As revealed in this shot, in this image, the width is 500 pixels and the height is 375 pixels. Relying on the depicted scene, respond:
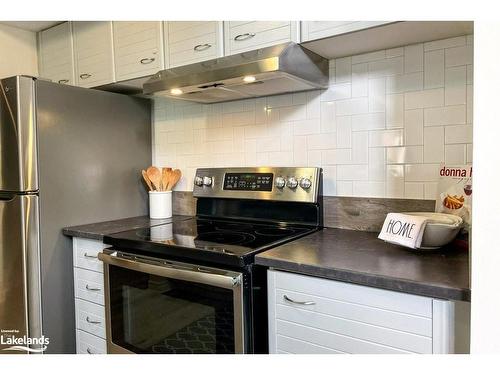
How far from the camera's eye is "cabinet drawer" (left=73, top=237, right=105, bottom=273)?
1770mm

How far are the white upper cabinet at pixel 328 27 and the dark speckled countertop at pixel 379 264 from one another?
30.0 inches

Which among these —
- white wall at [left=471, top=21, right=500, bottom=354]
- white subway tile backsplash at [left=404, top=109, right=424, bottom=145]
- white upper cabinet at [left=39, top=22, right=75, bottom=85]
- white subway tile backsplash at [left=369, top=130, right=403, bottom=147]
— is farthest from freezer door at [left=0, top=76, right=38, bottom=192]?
white wall at [left=471, top=21, right=500, bottom=354]

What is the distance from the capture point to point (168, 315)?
147cm

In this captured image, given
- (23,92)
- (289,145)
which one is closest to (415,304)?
(289,145)

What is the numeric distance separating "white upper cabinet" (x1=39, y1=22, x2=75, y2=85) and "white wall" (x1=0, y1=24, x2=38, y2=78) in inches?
2.7

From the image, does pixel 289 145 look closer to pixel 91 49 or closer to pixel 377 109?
pixel 377 109

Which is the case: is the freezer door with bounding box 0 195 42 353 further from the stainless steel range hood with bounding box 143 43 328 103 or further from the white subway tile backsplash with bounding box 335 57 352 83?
the white subway tile backsplash with bounding box 335 57 352 83

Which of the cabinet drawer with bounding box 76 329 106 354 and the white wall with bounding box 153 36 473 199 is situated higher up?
the white wall with bounding box 153 36 473 199

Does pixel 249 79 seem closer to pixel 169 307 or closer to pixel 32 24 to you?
pixel 169 307

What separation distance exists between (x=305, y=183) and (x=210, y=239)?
485 millimetres

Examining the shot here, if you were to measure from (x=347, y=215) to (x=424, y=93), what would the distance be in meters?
0.59

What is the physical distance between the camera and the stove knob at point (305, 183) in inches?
64.5

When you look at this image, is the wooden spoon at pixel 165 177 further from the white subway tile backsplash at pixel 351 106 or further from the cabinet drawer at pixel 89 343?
the white subway tile backsplash at pixel 351 106

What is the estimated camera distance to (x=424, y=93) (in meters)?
1.47
